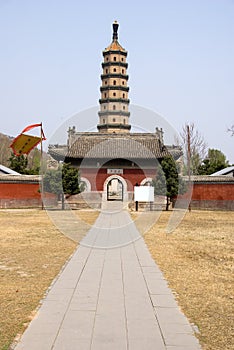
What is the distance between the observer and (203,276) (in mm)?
6766

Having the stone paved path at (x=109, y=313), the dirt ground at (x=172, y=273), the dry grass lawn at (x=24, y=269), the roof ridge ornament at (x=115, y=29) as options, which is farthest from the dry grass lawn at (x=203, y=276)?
the roof ridge ornament at (x=115, y=29)

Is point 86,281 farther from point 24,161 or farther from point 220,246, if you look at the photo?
point 24,161

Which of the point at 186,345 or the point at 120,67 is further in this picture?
the point at 120,67

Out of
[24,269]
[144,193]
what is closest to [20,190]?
Answer: [144,193]

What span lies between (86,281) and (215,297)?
1.92m

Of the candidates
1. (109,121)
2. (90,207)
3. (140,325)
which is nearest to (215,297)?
(140,325)

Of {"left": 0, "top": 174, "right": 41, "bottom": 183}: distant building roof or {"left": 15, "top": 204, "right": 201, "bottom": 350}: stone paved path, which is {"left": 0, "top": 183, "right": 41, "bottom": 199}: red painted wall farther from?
{"left": 15, "top": 204, "right": 201, "bottom": 350}: stone paved path

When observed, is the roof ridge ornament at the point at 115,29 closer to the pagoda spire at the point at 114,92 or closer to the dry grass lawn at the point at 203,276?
the pagoda spire at the point at 114,92

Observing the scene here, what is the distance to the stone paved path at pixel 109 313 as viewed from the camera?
3.57 m

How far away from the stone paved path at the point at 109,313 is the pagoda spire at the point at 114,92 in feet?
125

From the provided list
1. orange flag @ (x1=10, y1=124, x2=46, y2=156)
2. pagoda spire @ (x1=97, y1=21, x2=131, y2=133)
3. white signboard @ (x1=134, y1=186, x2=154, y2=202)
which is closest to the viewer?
Result: white signboard @ (x1=134, y1=186, x2=154, y2=202)

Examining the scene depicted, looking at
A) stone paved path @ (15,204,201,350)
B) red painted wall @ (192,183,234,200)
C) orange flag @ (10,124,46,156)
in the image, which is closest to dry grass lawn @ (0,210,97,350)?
stone paved path @ (15,204,201,350)

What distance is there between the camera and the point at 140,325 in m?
4.06

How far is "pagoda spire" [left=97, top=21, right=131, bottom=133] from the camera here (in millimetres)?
45000
